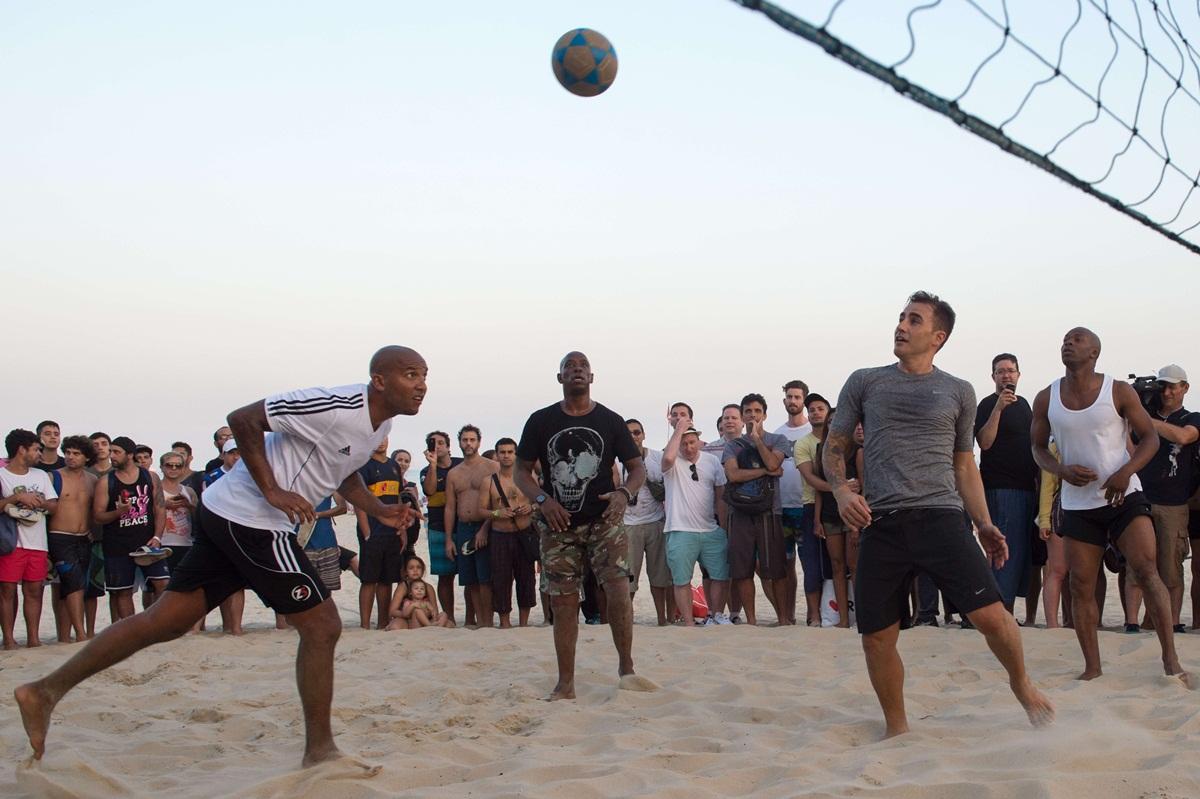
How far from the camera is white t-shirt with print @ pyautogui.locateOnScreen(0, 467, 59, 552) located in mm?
9227

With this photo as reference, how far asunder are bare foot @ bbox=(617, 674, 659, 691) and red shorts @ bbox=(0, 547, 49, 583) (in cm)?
554

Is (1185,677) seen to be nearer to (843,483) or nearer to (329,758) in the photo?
(843,483)

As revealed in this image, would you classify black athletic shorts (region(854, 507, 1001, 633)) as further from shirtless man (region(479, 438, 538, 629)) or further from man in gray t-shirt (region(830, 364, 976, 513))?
shirtless man (region(479, 438, 538, 629))

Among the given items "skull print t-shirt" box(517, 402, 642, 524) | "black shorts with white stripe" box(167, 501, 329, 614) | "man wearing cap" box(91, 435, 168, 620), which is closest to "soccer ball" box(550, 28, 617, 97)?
"skull print t-shirt" box(517, 402, 642, 524)

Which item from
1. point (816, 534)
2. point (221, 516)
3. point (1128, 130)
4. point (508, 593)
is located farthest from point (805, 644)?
point (221, 516)

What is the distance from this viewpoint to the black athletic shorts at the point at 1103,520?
5.89 meters

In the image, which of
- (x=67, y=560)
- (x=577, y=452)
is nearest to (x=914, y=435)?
(x=577, y=452)

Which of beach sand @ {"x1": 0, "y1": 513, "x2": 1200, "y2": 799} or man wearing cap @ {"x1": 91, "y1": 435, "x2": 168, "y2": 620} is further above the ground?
man wearing cap @ {"x1": 91, "y1": 435, "x2": 168, "y2": 620}

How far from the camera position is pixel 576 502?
618cm

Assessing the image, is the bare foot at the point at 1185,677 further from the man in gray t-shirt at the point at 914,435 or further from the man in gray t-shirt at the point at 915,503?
the man in gray t-shirt at the point at 914,435

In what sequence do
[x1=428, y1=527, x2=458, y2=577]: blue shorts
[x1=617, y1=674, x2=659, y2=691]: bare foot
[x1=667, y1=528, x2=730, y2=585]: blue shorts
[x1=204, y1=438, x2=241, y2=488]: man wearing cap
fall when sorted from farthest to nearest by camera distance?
[x1=428, y1=527, x2=458, y2=577]: blue shorts → [x1=204, y1=438, x2=241, y2=488]: man wearing cap → [x1=667, y1=528, x2=730, y2=585]: blue shorts → [x1=617, y1=674, x2=659, y2=691]: bare foot

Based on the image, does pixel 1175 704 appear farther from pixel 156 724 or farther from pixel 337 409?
pixel 156 724

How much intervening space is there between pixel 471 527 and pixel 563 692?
4.44 m

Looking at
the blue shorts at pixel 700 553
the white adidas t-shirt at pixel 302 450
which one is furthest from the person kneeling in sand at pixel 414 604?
the white adidas t-shirt at pixel 302 450
